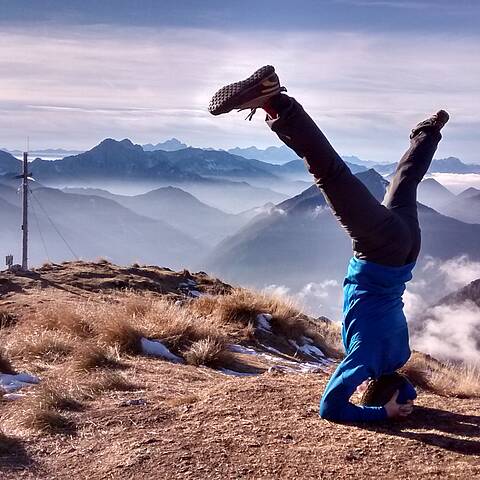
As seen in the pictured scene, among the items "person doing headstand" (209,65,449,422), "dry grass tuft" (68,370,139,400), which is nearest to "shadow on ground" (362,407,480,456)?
→ "person doing headstand" (209,65,449,422)

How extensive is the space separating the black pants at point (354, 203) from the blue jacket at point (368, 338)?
0.12 m

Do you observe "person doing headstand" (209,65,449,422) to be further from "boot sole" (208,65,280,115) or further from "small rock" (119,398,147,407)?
"small rock" (119,398,147,407)

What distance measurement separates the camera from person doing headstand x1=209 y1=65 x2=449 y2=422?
4457 mm

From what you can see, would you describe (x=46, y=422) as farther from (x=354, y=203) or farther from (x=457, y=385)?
(x=457, y=385)

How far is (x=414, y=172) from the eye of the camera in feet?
16.7

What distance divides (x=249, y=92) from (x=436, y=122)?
158 cm

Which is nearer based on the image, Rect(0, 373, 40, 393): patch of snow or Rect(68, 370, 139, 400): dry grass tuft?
Rect(68, 370, 139, 400): dry grass tuft

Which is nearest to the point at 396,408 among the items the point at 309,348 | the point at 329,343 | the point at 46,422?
the point at 46,422

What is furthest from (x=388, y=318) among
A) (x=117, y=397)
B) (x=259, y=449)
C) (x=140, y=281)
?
(x=140, y=281)

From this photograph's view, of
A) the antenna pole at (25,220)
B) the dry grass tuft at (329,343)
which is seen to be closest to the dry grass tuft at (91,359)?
the dry grass tuft at (329,343)

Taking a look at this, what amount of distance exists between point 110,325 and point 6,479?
4.10 metres

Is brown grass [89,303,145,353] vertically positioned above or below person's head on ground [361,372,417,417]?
below

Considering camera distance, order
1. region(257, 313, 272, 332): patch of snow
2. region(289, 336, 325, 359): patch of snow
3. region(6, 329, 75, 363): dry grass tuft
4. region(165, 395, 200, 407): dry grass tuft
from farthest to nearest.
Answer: region(257, 313, 272, 332): patch of snow
region(289, 336, 325, 359): patch of snow
region(6, 329, 75, 363): dry grass tuft
region(165, 395, 200, 407): dry grass tuft

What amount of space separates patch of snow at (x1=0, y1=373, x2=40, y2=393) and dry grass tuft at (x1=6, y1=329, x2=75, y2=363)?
71 cm
